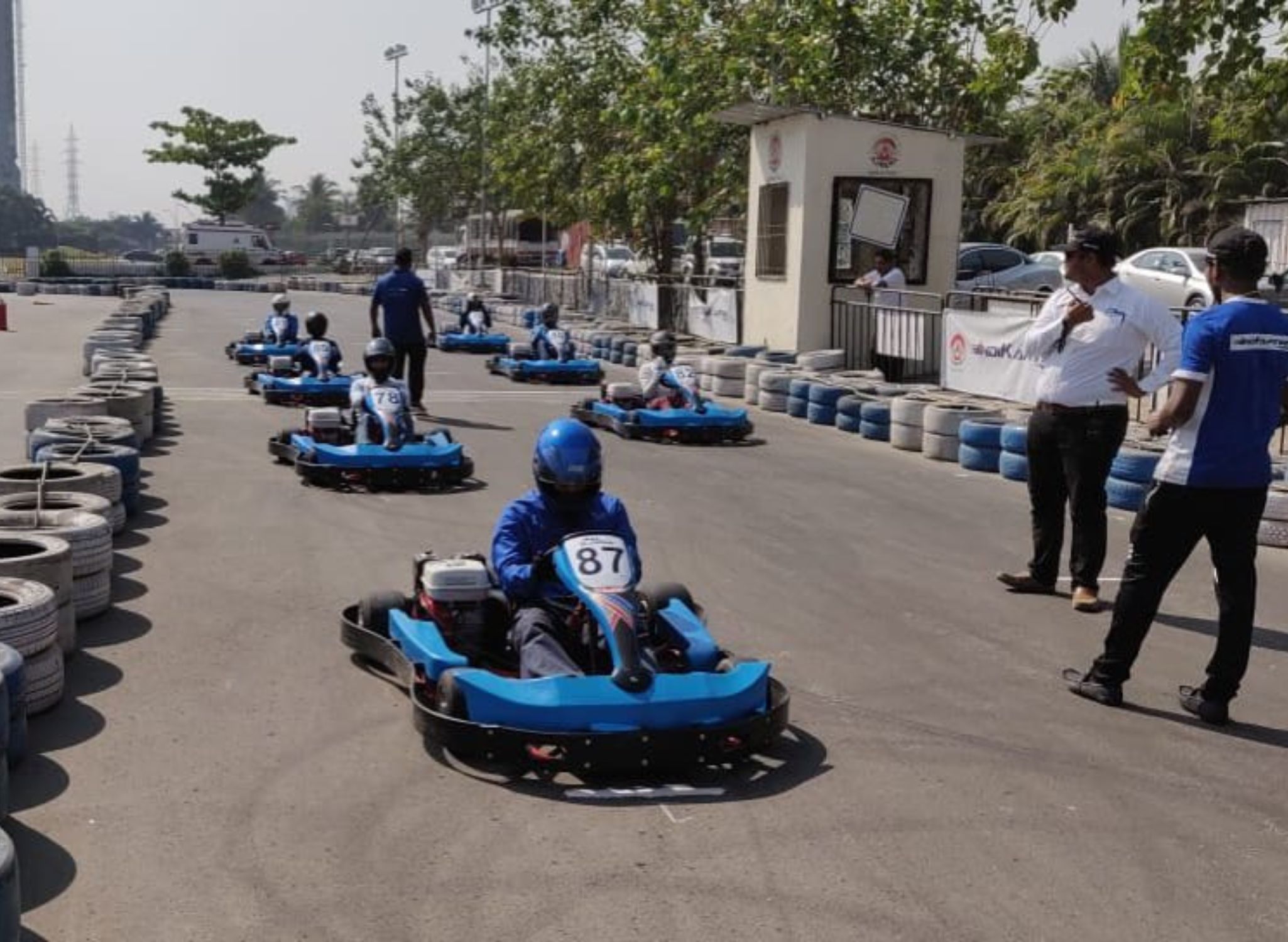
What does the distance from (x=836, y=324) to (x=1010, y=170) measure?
17528 mm

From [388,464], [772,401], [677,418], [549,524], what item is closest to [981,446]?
[677,418]

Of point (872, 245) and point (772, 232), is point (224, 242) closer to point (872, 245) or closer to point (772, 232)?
point (772, 232)

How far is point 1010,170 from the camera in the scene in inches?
1373

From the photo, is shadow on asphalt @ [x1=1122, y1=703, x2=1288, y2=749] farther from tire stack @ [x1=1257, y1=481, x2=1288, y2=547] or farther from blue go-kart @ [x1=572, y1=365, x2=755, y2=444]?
blue go-kart @ [x1=572, y1=365, x2=755, y2=444]

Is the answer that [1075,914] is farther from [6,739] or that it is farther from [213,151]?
[213,151]

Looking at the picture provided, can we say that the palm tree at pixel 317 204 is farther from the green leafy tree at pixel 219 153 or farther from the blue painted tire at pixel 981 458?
the blue painted tire at pixel 981 458

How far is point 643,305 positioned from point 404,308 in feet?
48.0

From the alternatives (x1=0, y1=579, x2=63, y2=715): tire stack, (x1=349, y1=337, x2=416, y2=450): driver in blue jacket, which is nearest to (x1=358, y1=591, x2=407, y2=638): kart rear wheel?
(x1=0, y1=579, x2=63, y2=715): tire stack

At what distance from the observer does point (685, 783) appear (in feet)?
14.6

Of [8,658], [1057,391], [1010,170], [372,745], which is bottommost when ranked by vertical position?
[372,745]

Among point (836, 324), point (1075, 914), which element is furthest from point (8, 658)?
point (836, 324)

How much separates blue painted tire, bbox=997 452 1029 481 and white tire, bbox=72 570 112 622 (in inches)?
278

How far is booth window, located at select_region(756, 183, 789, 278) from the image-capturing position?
20078mm

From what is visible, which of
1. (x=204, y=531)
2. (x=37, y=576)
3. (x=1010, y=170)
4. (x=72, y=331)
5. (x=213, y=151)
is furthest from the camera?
(x=213, y=151)
